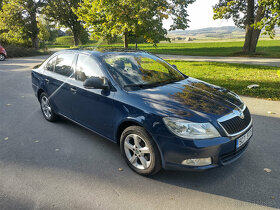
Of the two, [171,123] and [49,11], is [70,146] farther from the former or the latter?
[49,11]

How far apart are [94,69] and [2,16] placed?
32270 millimetres

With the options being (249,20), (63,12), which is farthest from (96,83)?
(63,12)

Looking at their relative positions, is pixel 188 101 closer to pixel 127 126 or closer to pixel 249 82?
pixel 127 126

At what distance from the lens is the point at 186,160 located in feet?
8.79

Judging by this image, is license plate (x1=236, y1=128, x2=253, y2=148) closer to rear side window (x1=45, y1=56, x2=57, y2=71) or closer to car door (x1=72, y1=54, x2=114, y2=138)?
car door (x1=72, y1=54, x2=114, y2=138)

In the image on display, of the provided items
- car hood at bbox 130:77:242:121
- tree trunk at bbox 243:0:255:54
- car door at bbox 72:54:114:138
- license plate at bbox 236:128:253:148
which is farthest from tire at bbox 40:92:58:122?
tree trunk at bbox 243:0:255:54

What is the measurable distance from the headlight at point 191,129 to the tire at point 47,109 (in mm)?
3163

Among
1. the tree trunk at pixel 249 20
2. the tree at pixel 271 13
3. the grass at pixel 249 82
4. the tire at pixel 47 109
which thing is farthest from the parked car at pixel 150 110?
the tree trunk at pixel 249 20

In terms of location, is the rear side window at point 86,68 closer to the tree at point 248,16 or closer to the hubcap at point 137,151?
the hubcap at point 137,151

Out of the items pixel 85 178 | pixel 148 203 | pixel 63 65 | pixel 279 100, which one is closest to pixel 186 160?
pixel 148 203

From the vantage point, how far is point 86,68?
387 cm

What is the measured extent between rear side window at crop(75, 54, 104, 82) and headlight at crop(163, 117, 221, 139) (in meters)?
1.47

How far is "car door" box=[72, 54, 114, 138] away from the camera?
11.2 ft

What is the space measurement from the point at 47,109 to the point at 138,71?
8.38 ft
